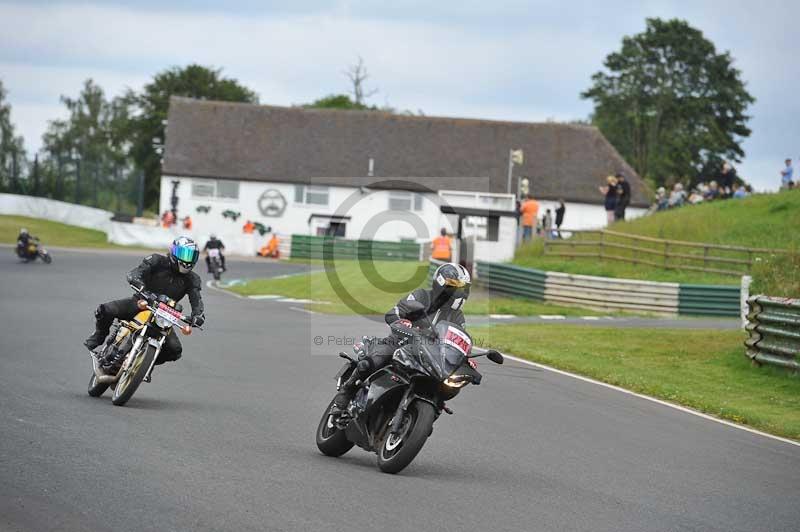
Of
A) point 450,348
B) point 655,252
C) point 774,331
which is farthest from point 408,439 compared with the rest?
point 655,252

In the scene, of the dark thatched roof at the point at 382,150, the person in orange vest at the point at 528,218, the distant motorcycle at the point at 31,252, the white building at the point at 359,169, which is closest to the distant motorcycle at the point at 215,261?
the distant motorcycle at the point at 31,252

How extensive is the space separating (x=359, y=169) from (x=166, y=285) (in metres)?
59.2

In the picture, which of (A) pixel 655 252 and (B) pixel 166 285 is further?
(A) pixel 655 252

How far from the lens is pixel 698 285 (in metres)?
33.3

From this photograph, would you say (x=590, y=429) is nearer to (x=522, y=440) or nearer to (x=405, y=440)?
(x=522, y=440)

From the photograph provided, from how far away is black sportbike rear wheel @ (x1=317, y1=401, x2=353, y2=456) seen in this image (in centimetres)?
998

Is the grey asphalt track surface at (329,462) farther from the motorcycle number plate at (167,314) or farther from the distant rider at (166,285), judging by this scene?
the motorcycle number plate at (167,314)

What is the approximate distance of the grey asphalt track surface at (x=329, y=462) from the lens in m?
7.62

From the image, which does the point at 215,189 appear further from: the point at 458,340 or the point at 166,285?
the point at 458,340

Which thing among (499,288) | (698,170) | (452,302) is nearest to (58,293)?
(499,288)

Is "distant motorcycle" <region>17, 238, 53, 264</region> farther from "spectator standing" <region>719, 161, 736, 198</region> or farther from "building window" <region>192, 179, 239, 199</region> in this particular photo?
"building window" <region>192, 179, 239, 199</region>

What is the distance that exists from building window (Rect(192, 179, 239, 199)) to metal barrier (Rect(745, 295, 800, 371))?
53245 mm

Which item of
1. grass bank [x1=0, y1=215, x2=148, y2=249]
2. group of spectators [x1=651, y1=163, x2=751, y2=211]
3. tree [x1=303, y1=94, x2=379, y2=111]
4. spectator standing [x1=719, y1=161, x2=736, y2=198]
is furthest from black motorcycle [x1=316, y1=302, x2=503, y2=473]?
tree [x1=303, y1=94, x2=379, y2=111]

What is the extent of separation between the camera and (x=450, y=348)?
360 inches
